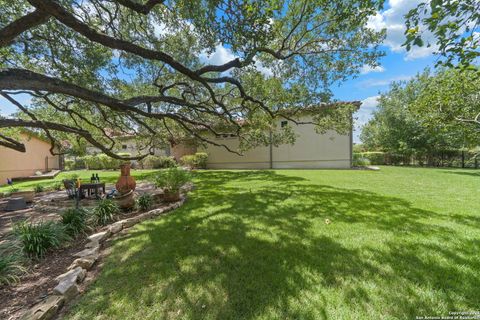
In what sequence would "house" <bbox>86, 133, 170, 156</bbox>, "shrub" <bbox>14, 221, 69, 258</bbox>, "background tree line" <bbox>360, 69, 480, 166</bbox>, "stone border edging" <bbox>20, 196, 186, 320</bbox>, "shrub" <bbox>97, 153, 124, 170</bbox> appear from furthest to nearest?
"shrub" <bbox>97, 153, 124, 170</bbox> < "house" <bbox>86, 133, 170, 156</bbox> < "background tree line" <bbox>360, 69, 480, 166</bbox> < "shrub" <bbox>14, 221, 69, 258</bbox> < "stone border edging" <bbox>20, 196, 186, 320</bbox>

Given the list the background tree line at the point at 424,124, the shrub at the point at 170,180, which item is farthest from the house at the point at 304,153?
the shrub at the point at 170,180

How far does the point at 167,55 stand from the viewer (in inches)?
152

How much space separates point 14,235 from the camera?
356 centimetres

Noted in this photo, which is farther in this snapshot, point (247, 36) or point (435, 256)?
point (247, 36)

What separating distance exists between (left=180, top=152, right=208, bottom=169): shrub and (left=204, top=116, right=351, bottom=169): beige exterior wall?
6.90ft

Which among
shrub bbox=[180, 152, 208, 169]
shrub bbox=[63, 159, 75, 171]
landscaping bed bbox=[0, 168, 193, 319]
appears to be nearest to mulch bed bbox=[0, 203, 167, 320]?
landscaping bed bbox=[0, 168, 193, 319]

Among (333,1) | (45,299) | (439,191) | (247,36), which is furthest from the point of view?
(439,191)

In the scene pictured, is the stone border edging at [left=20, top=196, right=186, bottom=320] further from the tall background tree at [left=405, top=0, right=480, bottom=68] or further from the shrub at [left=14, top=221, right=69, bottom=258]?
the tall background tree at [left=405, top=0, right=480, bottom=68]

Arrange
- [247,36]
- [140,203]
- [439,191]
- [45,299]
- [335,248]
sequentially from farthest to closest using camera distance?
[439,191], [140,203], [247,36], [335,248], [45,299]

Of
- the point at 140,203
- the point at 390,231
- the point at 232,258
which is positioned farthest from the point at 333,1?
the point at 140,203

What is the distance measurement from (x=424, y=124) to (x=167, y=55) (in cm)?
802

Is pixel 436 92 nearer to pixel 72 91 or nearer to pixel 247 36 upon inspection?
pixel 247 36

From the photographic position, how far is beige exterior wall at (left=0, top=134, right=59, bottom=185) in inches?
537

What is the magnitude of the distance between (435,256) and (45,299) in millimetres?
4467
